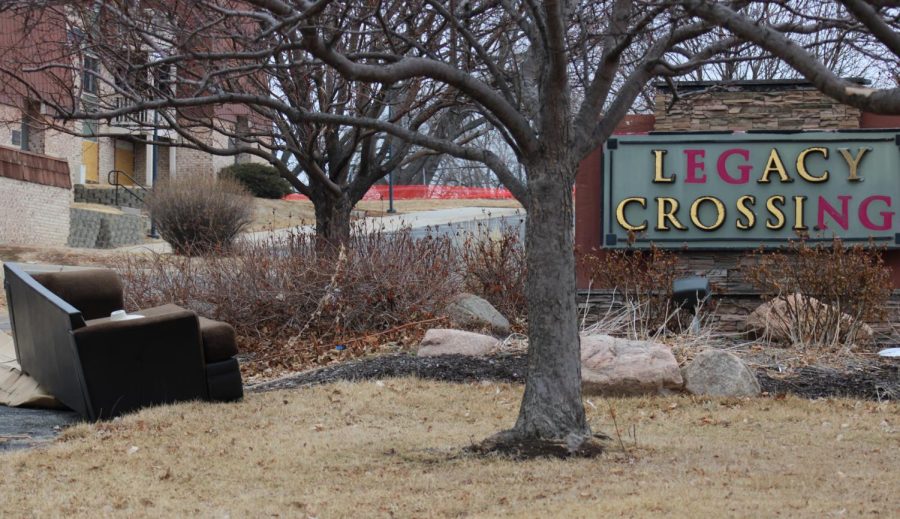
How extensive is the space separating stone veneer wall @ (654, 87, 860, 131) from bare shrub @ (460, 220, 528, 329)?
2.46 m

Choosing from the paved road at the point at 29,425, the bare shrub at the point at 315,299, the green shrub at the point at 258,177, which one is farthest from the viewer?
the green shrub at the point at 258,177

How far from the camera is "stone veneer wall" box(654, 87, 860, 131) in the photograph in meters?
13.8

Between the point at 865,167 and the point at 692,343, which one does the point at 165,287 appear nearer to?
the point at 692,343

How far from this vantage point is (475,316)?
1204 centimetres

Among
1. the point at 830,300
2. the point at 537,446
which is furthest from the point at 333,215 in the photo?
the point at 537,446

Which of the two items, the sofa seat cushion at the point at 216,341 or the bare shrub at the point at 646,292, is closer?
the sofa seat cushion at the point at 216,341

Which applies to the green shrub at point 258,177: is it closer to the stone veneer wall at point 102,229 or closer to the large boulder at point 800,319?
the stone veneer wall at point 102,229

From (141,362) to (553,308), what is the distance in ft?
12.0

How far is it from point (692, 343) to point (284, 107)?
17.6ft

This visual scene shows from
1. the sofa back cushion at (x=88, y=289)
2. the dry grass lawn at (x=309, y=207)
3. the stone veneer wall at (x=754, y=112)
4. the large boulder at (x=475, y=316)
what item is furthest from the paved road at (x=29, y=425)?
the dry grass lawn at (x=309, y=207)

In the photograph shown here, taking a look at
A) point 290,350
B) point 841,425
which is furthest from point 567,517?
point 290,350

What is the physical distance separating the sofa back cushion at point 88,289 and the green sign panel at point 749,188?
6.12m

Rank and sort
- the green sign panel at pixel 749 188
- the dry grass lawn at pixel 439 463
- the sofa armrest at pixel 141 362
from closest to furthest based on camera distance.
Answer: the dry grass lawn at pixel 439 463, the sofa armrest at pixel 141 362, the green sign panel at pixel 749 188

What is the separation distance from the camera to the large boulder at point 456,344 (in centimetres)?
1064
